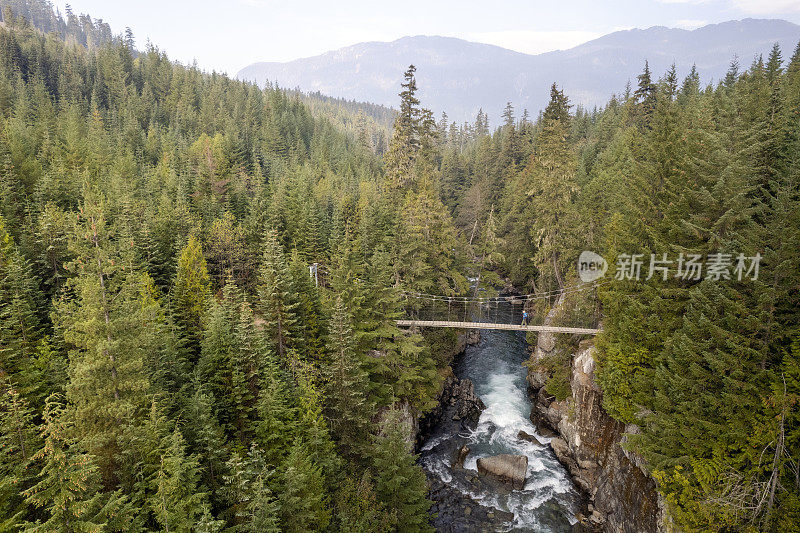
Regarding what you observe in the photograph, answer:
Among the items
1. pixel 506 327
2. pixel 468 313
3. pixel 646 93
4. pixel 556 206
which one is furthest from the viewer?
pixel 646 93

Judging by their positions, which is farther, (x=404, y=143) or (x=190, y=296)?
(x=404, y=143)

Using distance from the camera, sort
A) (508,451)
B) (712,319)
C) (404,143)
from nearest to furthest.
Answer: (712,319) < (508,451) < (404,143)

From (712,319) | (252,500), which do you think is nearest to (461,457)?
(252,500)

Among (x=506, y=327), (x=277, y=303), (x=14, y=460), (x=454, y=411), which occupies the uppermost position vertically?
(x=277, y=303)

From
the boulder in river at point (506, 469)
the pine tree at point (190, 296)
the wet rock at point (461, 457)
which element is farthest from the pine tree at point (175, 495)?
the boulder in river at point (506, 469)

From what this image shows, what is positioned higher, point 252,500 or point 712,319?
point 712,319

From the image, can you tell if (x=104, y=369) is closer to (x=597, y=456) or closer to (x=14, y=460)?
(x=14, y=460)

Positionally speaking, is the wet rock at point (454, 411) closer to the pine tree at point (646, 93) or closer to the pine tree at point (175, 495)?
the pine tree at point (175, 495)

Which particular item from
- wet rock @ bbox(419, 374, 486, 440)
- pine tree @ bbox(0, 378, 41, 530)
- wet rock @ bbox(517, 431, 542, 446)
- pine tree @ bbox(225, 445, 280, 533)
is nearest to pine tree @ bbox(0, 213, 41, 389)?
pine tree @ bbox(0, 378, 41, 530)
